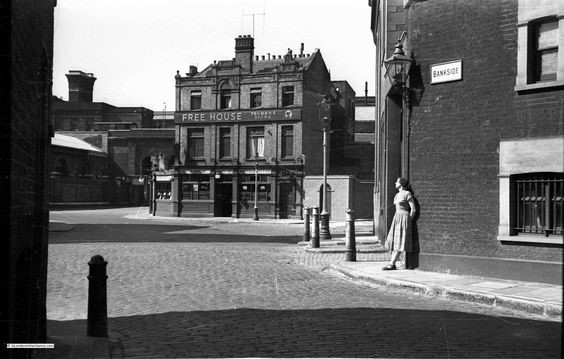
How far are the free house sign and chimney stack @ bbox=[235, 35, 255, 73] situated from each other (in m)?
31.1

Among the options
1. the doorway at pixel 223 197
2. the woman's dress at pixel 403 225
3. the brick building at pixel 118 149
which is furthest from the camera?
the brick building at pixel 118 149

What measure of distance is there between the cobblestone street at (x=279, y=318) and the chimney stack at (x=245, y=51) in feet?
101

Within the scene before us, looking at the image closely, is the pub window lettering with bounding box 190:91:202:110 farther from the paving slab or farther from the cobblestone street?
the paving slab

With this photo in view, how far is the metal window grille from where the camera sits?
8.66 m

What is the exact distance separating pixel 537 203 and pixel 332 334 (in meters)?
5.05

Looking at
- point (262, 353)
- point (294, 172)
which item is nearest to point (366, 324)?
point (262, 353)

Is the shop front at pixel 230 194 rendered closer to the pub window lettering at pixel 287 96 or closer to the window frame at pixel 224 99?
the window frame at pixel 224 99

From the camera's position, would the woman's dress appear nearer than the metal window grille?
No

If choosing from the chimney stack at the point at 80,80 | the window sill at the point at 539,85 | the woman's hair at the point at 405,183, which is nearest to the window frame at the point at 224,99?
the woman's hair at the point at 405,183

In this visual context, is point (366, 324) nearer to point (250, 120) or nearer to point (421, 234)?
point (421, 234)

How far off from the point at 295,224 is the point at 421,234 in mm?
22006

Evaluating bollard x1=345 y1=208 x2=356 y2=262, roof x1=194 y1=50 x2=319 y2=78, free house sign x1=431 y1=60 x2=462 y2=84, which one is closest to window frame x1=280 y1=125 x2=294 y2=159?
roof x1=194 y1=50 x2=319 y2=78

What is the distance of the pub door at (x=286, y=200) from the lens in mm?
38406

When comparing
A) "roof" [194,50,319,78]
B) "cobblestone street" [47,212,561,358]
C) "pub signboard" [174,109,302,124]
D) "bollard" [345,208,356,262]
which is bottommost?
"cobblestone street" [47,212,561,358]
